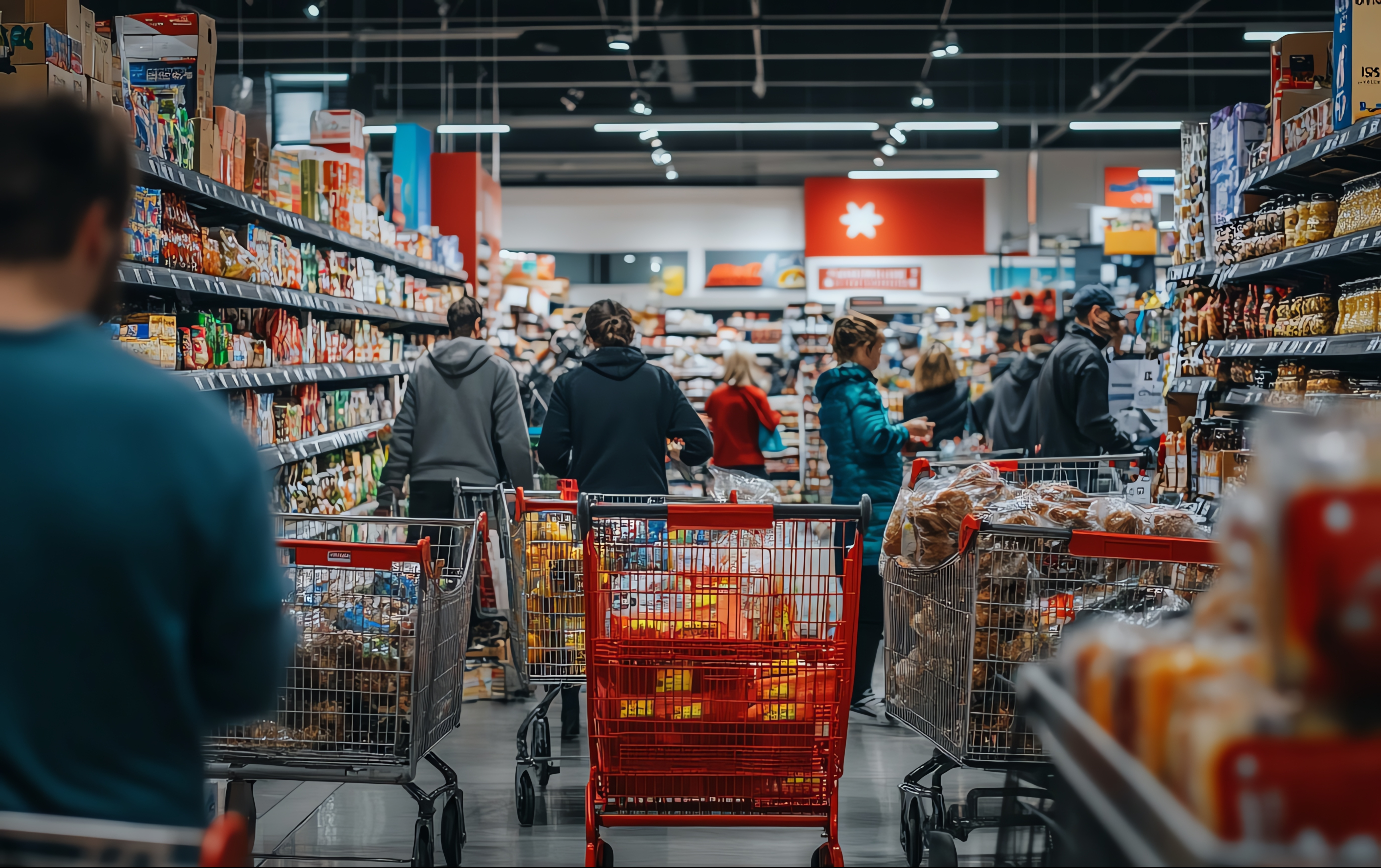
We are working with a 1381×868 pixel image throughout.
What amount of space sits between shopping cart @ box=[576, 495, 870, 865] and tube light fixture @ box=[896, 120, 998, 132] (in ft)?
42.3

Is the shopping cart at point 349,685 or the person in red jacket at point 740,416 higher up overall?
the person in red jacket at point 740,416

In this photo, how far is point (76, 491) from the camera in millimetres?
1193

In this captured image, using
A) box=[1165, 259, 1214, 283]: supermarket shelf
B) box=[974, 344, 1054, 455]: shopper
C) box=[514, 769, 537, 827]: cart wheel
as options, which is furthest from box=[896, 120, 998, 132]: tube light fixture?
box=[514, 769, 537, 827]: cart wheel

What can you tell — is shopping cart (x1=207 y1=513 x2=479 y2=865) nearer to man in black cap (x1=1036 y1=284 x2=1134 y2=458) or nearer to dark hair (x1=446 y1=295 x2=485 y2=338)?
dark hair (x1=446 y1=295 x2=485 y2=338)

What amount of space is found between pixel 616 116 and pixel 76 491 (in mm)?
15109

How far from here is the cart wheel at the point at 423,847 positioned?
2975mm

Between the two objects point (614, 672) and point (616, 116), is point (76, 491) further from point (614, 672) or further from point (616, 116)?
point (616, 116)

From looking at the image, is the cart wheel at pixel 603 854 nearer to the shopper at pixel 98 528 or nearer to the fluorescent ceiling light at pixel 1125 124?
the shopper at pixel 98 528

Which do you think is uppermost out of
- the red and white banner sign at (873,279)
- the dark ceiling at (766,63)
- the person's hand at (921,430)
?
the dark ceiling at (766,63)

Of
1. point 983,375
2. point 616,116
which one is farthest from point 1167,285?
point 616,116

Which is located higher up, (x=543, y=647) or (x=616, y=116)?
(x=616, y=116)

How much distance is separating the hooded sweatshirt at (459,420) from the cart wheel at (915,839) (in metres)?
2.45

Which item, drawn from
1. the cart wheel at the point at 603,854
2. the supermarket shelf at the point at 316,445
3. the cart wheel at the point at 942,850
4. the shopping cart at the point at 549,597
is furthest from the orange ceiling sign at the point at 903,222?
the cart wheel at the point at 942,850

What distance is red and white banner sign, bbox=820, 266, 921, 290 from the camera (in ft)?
56.5
